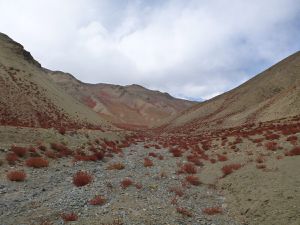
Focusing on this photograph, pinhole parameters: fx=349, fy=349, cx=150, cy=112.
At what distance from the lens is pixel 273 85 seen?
359ft

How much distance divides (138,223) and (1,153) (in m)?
12.7

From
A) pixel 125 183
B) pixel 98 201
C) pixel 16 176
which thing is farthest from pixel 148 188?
pixel 16 176

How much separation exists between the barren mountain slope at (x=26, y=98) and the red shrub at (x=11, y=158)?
943 inches

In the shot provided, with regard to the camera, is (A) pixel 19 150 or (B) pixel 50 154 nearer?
(A) pixel 19 150

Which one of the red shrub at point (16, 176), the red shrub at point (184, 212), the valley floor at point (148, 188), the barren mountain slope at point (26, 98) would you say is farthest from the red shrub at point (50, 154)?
the barren mountain slope at point (26, 98)

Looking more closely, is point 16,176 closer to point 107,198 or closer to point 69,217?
point 107,198

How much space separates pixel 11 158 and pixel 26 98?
43.0m

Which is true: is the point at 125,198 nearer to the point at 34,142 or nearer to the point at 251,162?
the point at 251,162

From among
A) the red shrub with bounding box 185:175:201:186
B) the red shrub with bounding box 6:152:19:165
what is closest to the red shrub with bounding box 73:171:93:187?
the red shrub with bounding box 6:152:19:165

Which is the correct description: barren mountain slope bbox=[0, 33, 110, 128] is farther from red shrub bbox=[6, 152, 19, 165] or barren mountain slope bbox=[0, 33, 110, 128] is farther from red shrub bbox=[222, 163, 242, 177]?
red shrub bbox=[222, 163, 242, 177]

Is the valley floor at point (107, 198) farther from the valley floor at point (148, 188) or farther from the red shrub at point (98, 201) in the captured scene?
the red shrub at point (98, 201)

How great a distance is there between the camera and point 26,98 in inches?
2419

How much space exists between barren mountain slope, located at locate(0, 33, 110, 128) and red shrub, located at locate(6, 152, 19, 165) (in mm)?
23945

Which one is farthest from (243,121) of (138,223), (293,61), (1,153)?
(138,223)
